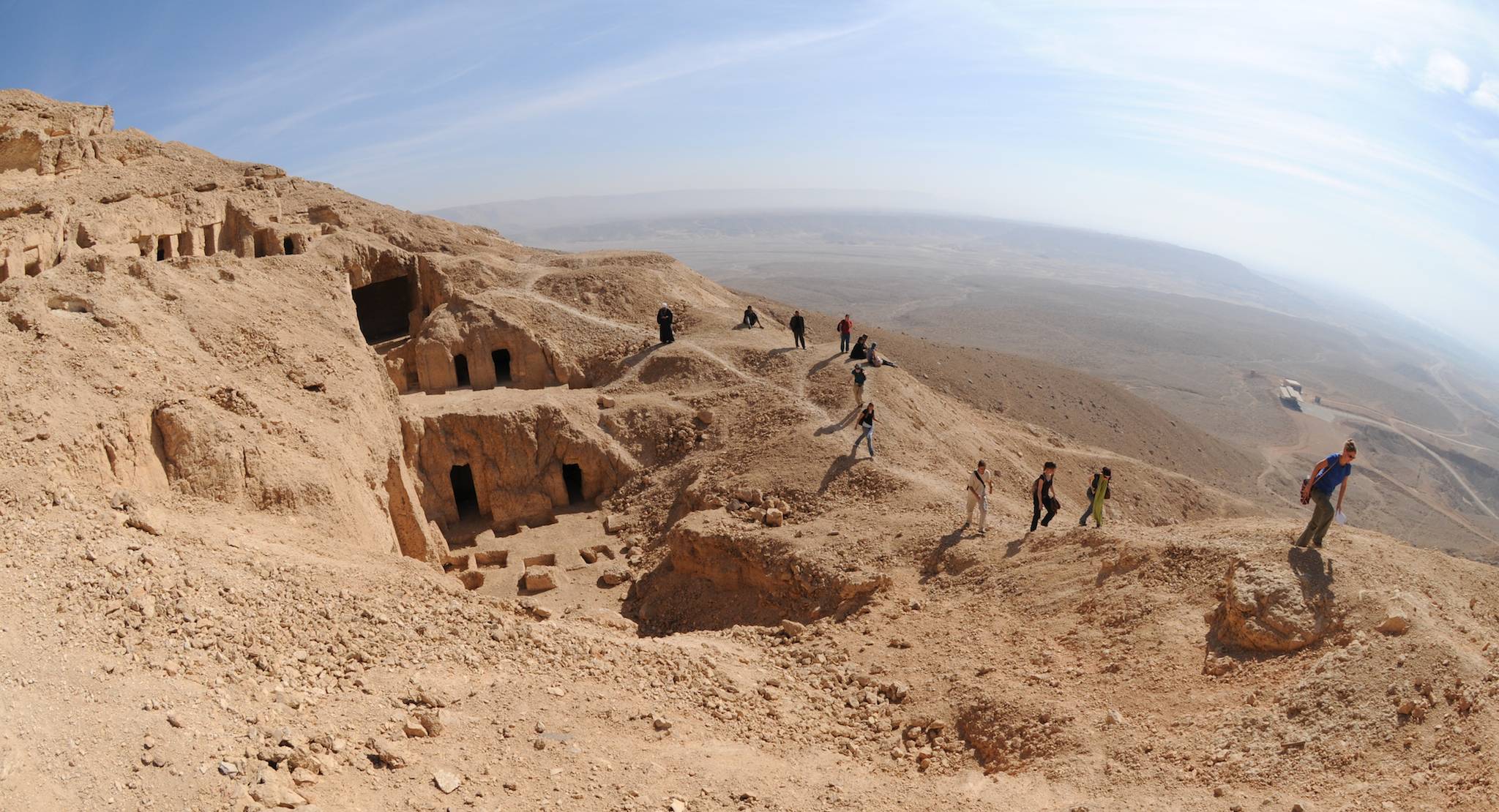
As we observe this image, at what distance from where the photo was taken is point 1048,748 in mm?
8367

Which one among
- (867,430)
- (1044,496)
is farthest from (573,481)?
(1044,496)

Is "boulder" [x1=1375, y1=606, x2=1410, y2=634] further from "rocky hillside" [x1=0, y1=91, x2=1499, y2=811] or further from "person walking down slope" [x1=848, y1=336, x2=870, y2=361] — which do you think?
"person walking down slope" [x1=848, y1=336, x2=870, y2=361]

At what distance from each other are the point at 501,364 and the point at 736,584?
12.6m

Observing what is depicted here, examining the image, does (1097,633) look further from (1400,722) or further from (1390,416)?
(1390,416)

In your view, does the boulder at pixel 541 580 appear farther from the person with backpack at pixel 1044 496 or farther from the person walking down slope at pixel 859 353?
the person walking down slope at pixel 859 353

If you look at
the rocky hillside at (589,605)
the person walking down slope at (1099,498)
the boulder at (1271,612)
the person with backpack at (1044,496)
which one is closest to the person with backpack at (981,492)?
the rocky hillside at (589,605)

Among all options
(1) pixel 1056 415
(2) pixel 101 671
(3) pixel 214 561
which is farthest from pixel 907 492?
(1) pixel 1056 415

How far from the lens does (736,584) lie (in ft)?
48.3

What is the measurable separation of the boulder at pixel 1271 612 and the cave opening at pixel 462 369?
1955cm

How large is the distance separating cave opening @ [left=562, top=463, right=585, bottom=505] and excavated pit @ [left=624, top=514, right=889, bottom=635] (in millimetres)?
4885

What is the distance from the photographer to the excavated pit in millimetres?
12930

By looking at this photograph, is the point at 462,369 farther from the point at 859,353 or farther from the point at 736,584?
the point at 736,584

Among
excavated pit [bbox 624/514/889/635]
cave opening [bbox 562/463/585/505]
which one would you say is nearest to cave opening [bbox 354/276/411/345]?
cave opening [bbox 562/463/585/505]

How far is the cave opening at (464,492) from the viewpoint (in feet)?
65.5
